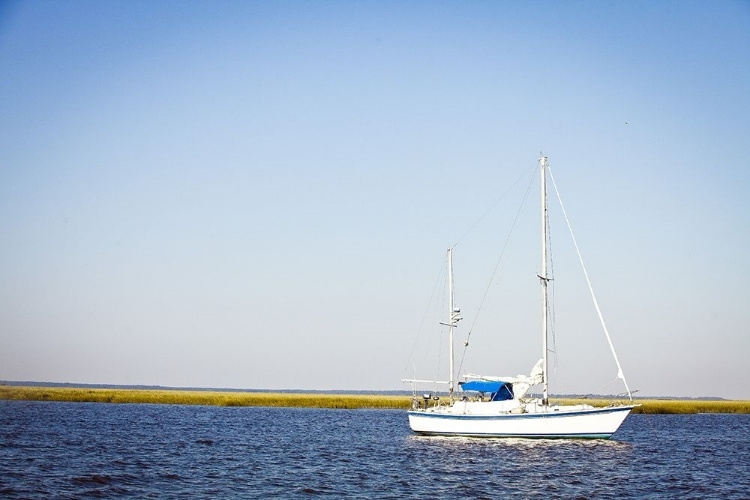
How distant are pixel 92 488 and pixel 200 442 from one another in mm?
20242

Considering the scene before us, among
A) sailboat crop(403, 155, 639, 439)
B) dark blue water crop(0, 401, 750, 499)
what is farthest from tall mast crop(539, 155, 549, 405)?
dark blue water crop(0, 401, 750, 499)

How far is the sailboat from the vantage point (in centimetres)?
4803

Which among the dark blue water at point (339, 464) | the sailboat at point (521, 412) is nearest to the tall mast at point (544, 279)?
the sailboat at point (521, 412)

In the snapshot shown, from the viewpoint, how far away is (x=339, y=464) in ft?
132

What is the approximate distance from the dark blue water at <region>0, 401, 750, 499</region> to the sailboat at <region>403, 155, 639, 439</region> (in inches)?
39.6

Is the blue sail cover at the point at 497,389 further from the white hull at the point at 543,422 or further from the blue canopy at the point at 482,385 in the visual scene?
the white hull at the point at 543,422

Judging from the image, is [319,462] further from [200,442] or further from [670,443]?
[670,443]

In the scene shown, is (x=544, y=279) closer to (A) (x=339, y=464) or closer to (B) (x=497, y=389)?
(B) (x=497, y=389)

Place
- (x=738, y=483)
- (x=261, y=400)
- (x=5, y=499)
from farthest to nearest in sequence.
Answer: (x=261, y=400) → (x=738, y=483) → (x=5, y=499)

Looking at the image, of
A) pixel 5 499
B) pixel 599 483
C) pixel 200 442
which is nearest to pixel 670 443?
pixel 599 483

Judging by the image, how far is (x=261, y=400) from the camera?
10881 cm

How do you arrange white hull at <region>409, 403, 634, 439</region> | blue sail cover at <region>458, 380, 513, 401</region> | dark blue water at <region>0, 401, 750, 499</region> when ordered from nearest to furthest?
dark blue water at <region>0, 401, 750, 499</region> → white hull at <region>409, 403, 634, 439</region> → blue sail cover at <region>458, 380, 513, 401</region>

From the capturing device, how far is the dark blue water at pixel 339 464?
104ft

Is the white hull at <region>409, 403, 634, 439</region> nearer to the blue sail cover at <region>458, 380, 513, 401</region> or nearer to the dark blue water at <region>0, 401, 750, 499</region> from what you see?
the dark blue water at <region>0, 401, 750, 499</region>
